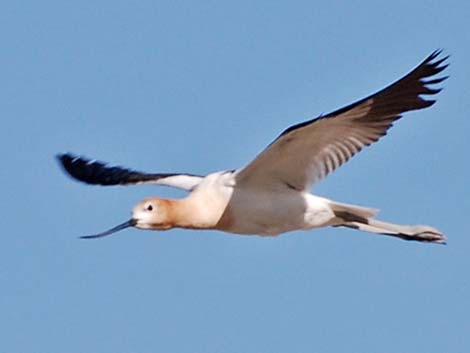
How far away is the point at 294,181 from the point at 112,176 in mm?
2494

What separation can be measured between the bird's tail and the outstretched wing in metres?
1.31

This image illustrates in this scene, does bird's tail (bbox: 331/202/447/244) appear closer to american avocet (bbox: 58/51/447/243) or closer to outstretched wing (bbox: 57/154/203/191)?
american avocet (bbox: 58/51/447/243)

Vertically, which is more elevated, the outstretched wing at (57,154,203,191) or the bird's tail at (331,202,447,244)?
the outstretched wing at (57,154,203,191)

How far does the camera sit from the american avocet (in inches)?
586

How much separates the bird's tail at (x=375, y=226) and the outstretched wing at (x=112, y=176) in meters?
1.31

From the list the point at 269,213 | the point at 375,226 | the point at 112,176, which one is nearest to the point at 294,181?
the point at 269,213

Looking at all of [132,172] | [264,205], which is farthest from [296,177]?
[132,172]

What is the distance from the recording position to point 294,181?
50.7 ft

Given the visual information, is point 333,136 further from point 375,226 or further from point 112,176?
point 112,176

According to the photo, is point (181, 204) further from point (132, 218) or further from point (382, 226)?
point (382, 226)

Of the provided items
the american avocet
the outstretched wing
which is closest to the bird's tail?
the american avocet

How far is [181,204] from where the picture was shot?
15.5m

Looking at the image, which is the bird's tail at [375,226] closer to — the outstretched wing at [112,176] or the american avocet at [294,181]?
the american avocet at [294,181]

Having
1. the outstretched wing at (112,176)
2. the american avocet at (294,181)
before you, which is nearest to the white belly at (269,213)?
the american avocet at (294,181)
